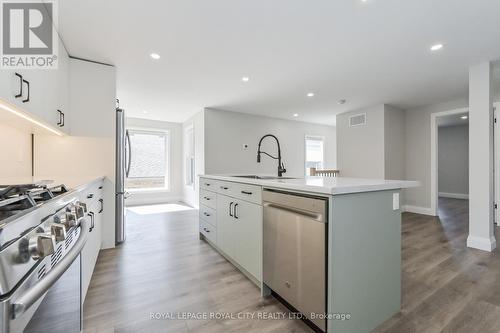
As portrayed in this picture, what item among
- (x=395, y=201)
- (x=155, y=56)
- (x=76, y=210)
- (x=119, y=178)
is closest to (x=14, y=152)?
(x=119, y=178)

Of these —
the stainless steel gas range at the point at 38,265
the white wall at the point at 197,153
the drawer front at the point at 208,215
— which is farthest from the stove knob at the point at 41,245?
the white wall at the point at 197,153

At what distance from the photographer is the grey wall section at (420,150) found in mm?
Result: 4734

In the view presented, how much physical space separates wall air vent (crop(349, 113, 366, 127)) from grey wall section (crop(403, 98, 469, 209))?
3.41ft

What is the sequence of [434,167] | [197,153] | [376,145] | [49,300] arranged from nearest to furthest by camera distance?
[49,300]
[434,167]
[376,145]
[197,153]

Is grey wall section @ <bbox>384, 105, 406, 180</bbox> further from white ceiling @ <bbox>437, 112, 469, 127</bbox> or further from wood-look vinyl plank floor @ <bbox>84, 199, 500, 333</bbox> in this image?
wood-look vinyl plank floor @ <bbox>84, 199, 500, 333</bbox>

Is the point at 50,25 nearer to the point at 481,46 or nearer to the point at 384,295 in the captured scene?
the point at 384,295

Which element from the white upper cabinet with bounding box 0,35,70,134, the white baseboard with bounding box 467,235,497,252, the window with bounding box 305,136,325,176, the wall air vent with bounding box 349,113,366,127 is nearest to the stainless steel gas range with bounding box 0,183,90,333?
the white upper cabinet with bounding box 0,35,70,134

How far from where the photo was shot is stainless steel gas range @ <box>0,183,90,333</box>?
1.63 feet

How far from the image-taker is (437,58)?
2.75 meters

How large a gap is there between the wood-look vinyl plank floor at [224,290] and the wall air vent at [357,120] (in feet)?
9.51

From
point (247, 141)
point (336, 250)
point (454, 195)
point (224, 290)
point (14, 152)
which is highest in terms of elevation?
point (247, 141)

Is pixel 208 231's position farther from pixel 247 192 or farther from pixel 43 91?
pixel 43 91

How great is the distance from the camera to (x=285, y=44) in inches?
96.7

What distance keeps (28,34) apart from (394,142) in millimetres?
5953
